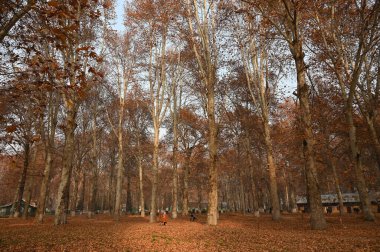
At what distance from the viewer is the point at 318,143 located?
74.5 ft

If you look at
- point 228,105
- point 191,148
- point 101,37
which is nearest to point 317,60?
point 228,105

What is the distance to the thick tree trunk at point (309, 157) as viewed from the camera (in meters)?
11.5

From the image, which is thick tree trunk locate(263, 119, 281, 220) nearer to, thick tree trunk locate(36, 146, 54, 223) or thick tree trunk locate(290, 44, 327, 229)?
thick tree trunk locate(290, 44, 327, 229)

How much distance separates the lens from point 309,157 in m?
12.1

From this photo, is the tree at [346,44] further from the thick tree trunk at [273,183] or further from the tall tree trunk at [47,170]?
the tall tree trunk at [47,170]

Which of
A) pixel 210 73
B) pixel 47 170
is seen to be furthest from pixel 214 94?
pixel 47 170

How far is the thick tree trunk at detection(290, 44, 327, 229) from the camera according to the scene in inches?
455

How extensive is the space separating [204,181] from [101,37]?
105ft

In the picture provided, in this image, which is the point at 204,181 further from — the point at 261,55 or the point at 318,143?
the point at 261,55

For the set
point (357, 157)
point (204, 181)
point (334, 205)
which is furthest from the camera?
point (204, 181)

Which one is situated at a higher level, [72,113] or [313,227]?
[72,113]

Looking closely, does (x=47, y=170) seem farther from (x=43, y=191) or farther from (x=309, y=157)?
(x=309, y=157)

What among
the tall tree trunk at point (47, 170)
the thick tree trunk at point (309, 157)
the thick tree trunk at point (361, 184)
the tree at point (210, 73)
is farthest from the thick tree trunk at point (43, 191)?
the thick tree trunk at point (361, 184)

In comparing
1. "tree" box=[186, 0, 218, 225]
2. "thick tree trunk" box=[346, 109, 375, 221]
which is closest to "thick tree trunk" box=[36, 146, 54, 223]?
"tree" box=[186, 0, 218, 225]
